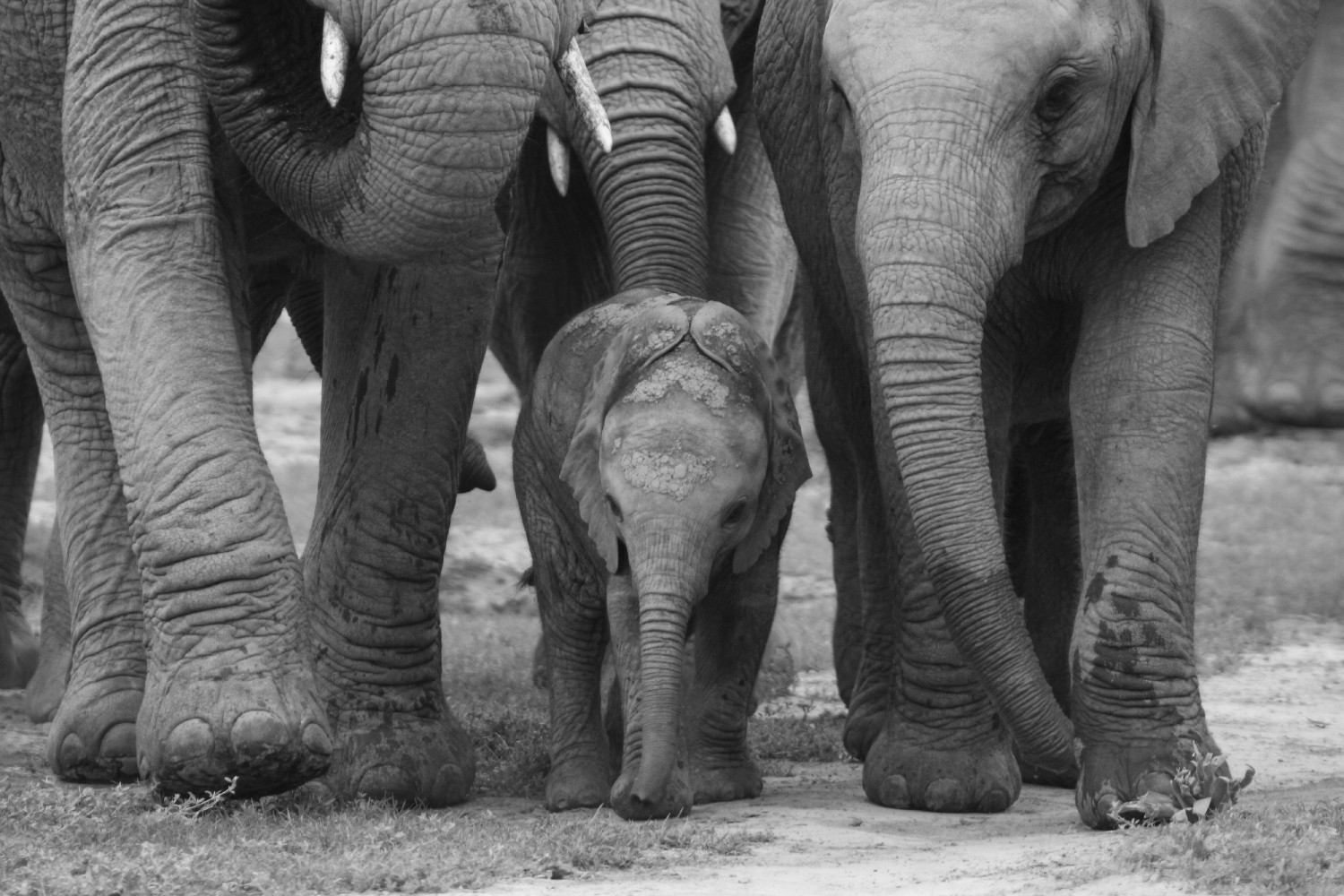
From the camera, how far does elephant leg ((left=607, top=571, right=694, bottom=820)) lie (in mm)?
5441

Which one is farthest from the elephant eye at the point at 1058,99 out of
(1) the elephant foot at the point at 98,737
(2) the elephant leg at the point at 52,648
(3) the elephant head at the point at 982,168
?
(2) the elephant leg at the point at 52,648

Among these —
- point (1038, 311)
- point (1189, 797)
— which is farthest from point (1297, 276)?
point (1189, 797)

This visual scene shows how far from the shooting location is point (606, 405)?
18.7ft

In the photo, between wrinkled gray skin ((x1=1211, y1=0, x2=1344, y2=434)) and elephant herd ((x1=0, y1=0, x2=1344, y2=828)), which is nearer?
elephant herd ((x1=0, y1=0, x2=1344, y2=828))

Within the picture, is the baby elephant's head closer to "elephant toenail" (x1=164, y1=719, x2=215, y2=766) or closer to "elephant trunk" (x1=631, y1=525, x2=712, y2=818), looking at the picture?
"elephant trunk" (x1=631, y1=525, x2=712, y2=818)

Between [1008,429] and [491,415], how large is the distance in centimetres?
992

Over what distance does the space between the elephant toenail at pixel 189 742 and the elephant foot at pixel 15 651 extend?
313 centimetres

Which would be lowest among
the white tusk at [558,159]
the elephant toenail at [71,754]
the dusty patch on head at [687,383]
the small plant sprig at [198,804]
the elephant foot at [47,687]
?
the small plant sprig at [198,804]

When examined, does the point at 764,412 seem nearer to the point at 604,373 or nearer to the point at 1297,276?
the point at 604,373

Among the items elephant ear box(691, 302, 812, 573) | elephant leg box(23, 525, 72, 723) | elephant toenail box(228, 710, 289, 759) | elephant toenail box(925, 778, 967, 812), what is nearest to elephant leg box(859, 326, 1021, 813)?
elephant toenail box(925, 778, 967, 812)

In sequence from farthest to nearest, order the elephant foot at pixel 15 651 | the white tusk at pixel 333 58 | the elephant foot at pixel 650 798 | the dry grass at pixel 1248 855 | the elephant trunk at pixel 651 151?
the elephant foot at pixel 15 651
the elephant trunk at pixel 651 151
the elephant foot at pixel 650 798
the white tusk at pixel 333 58
the dry grass at pixel 1248 855

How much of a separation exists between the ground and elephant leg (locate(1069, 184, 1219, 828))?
21cm

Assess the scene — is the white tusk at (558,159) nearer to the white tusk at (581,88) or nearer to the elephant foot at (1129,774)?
the white tusk at (581,88)

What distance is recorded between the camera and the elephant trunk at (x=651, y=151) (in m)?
6.80
